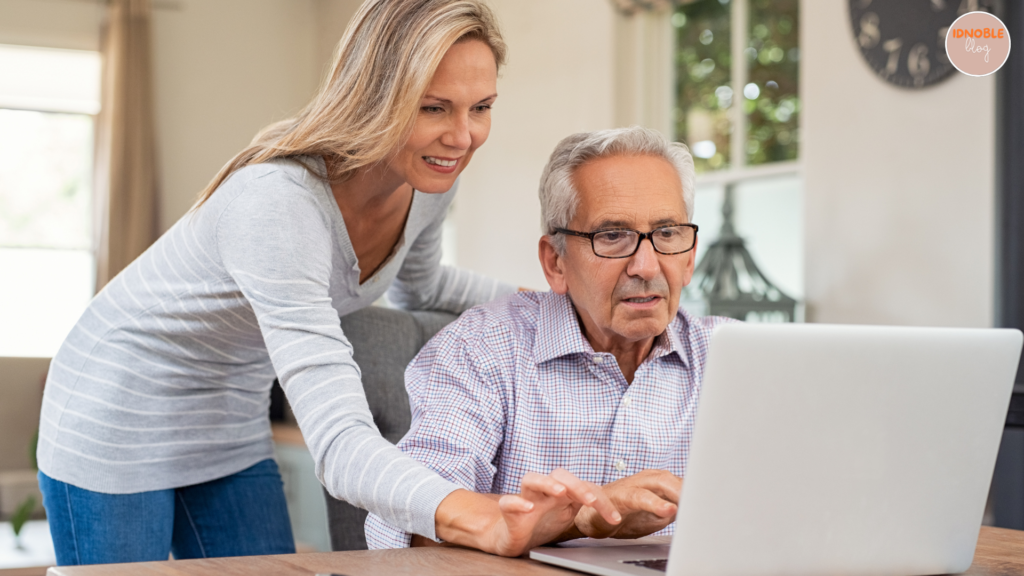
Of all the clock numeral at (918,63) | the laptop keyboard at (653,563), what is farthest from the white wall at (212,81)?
the laptop keyboard at (653,563)

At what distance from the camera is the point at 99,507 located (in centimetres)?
129

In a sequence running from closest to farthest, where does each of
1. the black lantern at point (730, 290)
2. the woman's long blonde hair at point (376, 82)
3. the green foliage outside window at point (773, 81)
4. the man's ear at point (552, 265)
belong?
the woman's long blonde hair at point (376, 82) < the man's ear at point (552, 265) < the black lantern at point (730, 290) < the green foliage outside window at point (773, 81)

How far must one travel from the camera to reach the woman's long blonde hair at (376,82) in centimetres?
108

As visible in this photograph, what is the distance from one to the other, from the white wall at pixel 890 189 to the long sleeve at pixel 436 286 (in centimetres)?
161

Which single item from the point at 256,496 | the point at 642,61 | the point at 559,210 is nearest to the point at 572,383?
the point at 559,210

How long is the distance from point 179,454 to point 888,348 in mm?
998

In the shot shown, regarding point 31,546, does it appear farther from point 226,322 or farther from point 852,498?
point 852,498

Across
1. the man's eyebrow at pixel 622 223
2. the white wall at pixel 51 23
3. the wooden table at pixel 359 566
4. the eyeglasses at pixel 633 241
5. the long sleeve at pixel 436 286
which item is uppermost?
the white wall at pixel 51 23

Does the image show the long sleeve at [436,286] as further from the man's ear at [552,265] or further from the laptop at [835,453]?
the laptop at [835,453]

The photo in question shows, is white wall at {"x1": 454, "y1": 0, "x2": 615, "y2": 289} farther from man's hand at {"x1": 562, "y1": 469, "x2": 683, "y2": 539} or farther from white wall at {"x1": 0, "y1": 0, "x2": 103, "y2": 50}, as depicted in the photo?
man's hand at {"x1": 562, "y1": 469, "x2": 683, "y2": 539}

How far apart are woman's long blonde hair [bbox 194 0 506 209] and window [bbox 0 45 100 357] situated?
4974 mm

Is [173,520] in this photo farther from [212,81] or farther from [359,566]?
[212,81]

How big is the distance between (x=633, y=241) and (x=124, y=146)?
16.7 ft

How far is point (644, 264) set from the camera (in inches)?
48.4
